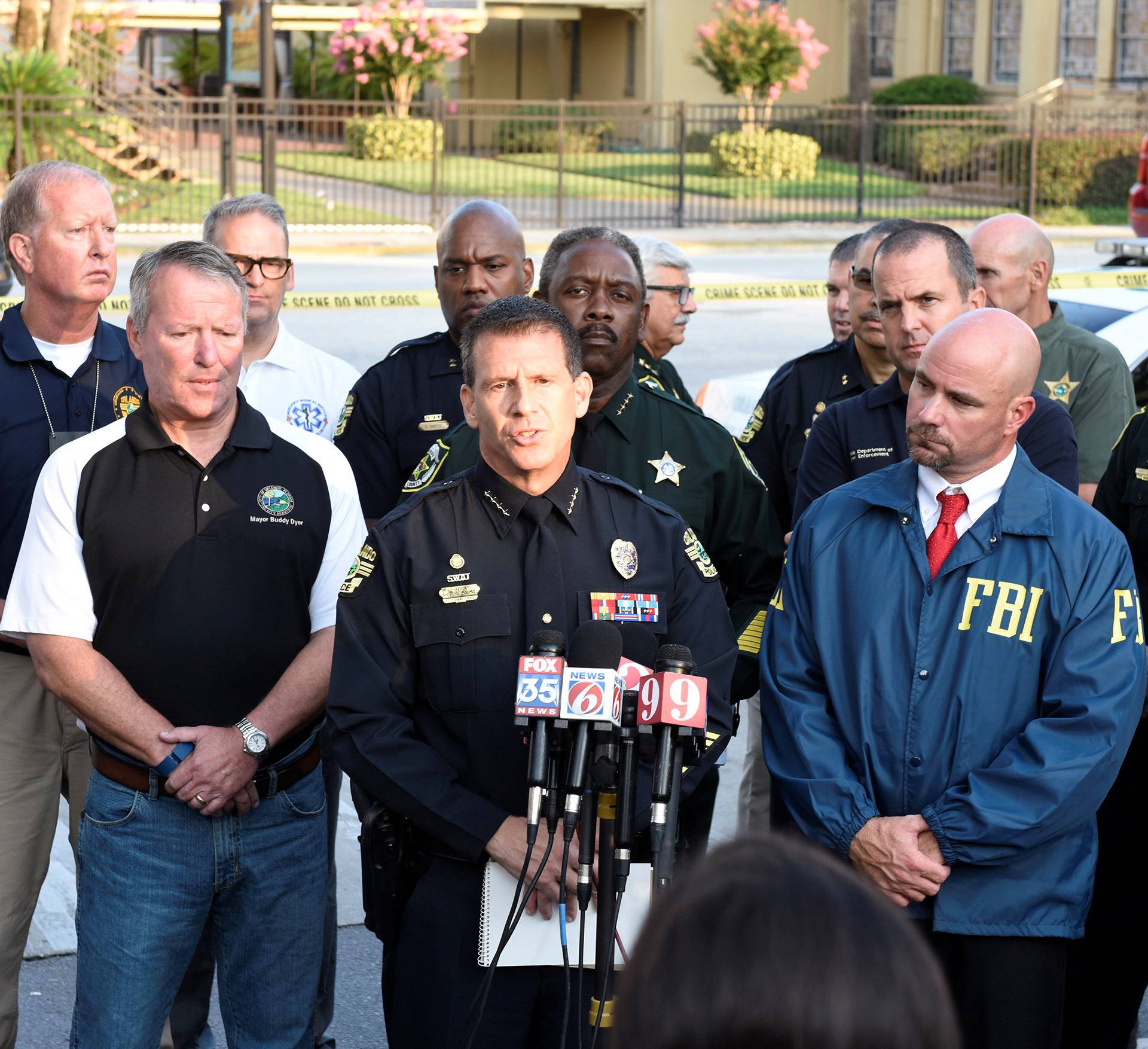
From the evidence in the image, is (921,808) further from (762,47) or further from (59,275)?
(762,47)

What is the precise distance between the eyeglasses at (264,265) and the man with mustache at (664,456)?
3.37 feet

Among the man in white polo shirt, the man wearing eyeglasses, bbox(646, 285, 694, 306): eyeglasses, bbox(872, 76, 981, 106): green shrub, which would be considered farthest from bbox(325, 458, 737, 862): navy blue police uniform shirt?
bbox(872, 76, 981, 106): green shrub

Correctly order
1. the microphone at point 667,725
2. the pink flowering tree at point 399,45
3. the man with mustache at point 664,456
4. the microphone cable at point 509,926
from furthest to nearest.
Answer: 1. the pink flowering tree at point 399,45
2. the man with mustache at point 664,456
3. the microphone cable at point 509,926
4. the microphone at point 667,725

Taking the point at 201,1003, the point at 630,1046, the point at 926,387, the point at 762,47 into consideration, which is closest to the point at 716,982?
the point at 630,1046

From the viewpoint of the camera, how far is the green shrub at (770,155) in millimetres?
28578

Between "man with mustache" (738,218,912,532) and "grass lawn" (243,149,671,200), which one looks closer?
"man with mustache" (738,218,912,532)

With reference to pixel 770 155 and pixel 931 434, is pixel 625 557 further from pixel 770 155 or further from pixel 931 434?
pixel 770 155

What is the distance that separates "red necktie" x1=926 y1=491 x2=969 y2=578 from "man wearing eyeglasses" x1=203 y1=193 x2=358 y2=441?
2.13 m

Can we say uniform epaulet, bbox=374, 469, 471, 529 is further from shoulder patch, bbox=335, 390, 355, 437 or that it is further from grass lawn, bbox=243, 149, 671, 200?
grass lawn, bbox=243, 149, 671, 200

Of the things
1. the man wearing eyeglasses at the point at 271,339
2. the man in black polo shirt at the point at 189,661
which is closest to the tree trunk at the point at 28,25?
the man wearing eyeglasses at the point at 271,339

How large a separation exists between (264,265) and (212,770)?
6.66 feet

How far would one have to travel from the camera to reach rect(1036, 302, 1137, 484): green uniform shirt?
5457 millimetres

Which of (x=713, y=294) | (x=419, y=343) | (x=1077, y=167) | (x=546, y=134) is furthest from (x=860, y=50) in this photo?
(x=419, y=343)

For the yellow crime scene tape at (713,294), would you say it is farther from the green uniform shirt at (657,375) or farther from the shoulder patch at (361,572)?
the shoulder patch at (361,572)
